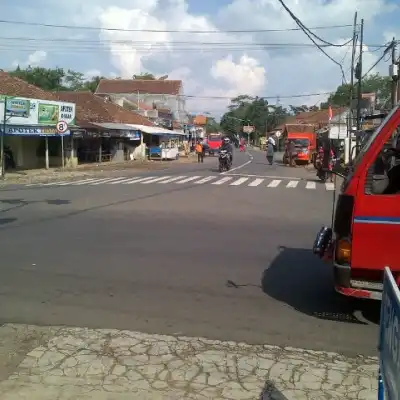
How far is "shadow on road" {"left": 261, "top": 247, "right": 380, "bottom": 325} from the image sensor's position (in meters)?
4.92

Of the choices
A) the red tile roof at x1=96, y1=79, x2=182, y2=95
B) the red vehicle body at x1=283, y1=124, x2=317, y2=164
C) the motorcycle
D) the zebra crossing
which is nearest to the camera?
the zebra crossing

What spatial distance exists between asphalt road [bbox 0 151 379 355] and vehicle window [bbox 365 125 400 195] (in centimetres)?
136

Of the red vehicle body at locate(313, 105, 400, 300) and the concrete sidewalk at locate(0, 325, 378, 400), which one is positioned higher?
the red vehicle body at locate(313, 105, 400, 300)

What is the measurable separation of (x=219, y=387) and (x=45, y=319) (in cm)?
216

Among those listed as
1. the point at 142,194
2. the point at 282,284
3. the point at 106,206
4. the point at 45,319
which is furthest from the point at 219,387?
the point at 142,194

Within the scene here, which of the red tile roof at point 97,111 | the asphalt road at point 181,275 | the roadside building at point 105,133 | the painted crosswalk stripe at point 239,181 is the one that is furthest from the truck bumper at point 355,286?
the red tile roof at point 97,111

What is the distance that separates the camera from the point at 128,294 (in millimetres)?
5492

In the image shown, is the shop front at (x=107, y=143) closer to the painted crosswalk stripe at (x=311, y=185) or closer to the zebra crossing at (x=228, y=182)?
the zebra crossing at (x=228, y=182)

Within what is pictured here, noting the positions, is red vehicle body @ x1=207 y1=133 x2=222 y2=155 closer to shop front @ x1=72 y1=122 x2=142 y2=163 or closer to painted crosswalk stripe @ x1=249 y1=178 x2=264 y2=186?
shop front @ x1=72 y1=122 x2=142 y2=163

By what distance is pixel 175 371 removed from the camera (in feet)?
12.1

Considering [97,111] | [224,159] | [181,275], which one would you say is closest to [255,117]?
[97,111]

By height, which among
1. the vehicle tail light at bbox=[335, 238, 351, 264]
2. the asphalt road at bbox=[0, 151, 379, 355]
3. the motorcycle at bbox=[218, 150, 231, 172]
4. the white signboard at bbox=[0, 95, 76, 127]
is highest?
the white signboard at bbox=[0, 95, 76, 127]

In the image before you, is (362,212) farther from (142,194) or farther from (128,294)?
(142,194)

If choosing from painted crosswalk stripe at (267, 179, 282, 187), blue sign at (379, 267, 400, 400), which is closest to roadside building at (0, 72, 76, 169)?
painted crosswalk stripe at (267, 179, 282, 187)
